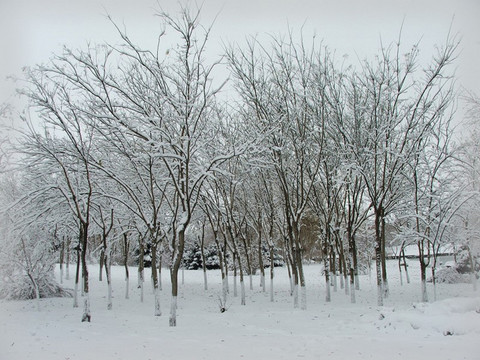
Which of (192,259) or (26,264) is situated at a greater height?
(26,264)

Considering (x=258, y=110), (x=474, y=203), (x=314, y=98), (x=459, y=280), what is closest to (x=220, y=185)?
(x=258, y=110)

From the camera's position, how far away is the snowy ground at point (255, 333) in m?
7.47

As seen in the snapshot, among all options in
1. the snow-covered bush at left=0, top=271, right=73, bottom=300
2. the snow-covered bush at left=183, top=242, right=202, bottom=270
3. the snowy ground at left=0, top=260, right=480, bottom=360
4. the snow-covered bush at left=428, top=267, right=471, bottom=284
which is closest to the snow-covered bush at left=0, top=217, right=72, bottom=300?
the snow-covered bush at left=0, top=271, right=73, bottom=300

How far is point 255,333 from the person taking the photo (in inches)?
385

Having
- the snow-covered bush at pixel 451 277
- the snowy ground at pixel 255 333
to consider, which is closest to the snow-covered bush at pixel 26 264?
the snowy ground at pixel 255 333

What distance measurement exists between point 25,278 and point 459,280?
2365cm

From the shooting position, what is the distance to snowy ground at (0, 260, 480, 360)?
747cm

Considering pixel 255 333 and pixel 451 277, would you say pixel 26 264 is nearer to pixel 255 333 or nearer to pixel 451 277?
pixel 255 333

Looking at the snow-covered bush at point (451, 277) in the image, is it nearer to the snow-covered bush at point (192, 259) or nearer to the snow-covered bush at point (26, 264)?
the snow-covered bush at point (192, 259)

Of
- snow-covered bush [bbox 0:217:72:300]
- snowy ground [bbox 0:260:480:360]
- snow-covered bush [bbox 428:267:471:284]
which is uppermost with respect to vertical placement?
snow-covered bush [bbox 0:217:72:300]

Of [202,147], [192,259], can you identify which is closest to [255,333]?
[202,147]

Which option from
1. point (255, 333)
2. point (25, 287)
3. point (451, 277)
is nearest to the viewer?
point (255, 333)

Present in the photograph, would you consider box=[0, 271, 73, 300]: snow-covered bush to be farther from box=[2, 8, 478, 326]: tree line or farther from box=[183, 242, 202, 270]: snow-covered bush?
box=[183, 242, 202, 270]: snow-covered bush

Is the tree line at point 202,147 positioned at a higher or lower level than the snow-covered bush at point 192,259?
higher
